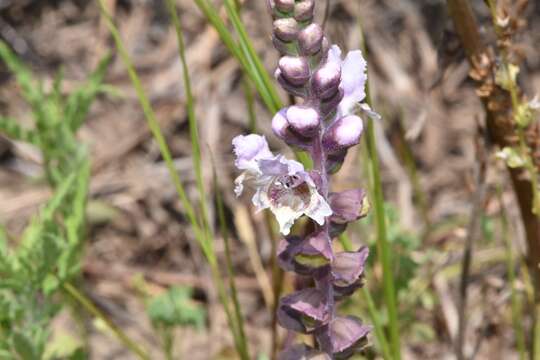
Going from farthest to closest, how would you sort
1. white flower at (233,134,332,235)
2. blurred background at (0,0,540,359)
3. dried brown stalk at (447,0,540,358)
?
blurred background at (0,0,540,359) → dried brown stalk at (447,0,540,358) → white flower at (233,134,332,235)

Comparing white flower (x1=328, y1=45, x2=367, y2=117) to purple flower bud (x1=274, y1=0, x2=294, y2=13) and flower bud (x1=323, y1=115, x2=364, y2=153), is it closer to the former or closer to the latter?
flower bud (x1=323, y1=115, x2=364, y2=153)

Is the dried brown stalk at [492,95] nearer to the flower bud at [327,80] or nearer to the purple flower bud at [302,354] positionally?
the flower bud at [327,80]

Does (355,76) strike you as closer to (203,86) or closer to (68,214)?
(68,214)

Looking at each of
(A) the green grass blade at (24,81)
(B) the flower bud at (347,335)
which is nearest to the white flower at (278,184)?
(B) the flower bud at (347,335)

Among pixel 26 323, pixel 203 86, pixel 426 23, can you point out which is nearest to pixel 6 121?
pixel 26 323

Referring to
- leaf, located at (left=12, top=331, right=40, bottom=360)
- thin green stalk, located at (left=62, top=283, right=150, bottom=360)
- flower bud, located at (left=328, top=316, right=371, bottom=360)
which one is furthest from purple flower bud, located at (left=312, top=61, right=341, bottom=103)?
leaf, located at (left=12, top=331, right=40, bottom=360)

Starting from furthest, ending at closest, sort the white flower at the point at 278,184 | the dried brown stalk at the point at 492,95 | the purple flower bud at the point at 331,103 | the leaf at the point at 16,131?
1. the leaf at the point at 16,131
2. the dried brown stalk at the point at 492,95
3. the purple flower bud at the point at 331,103
4. the white flower at the point at 278,184
